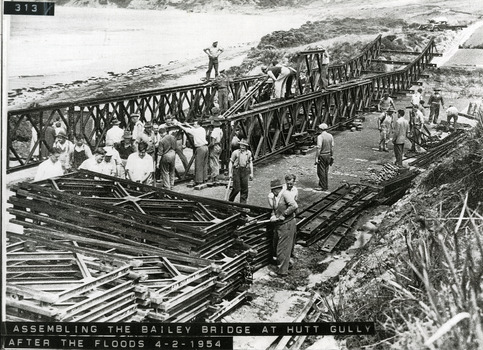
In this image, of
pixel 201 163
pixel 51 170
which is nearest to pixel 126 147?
pixel 201 163

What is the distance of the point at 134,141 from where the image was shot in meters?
11.6

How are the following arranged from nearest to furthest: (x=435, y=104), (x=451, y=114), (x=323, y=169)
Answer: (x=451, y=114)
(x=323, y=169)
(x=435, y=104)

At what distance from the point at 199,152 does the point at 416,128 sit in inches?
182

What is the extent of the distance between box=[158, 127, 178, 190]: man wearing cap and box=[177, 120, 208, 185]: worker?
429 millimetres

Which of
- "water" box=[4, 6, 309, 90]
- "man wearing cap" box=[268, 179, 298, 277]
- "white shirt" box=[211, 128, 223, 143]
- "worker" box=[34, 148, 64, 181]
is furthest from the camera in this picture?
"white shirt" box=[211, 128, 223, 143]

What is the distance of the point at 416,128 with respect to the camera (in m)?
11.6

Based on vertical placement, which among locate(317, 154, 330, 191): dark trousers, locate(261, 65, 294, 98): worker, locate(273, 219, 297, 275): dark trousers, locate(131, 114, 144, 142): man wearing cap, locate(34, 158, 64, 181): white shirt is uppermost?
locate(261, 65, 294, 98): worker

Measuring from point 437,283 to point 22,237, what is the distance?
4.93 m

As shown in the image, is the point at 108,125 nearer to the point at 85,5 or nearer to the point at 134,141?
the point at 134,141

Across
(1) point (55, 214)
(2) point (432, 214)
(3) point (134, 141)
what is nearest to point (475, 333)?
(2) point (432, 214)

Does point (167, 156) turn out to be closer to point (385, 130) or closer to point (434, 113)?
point (385, 130)

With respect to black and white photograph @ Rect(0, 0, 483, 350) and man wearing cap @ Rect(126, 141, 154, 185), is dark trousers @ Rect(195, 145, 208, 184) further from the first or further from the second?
man wearing cap @ Rect(126, 141, 154, 185)

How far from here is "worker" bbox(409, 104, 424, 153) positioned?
11461 millimetres

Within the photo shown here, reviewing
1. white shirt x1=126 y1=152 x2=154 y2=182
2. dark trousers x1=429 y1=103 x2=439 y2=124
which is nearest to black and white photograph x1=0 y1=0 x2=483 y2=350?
white shirt x1=126 y1=152 x2=154 y2=182
